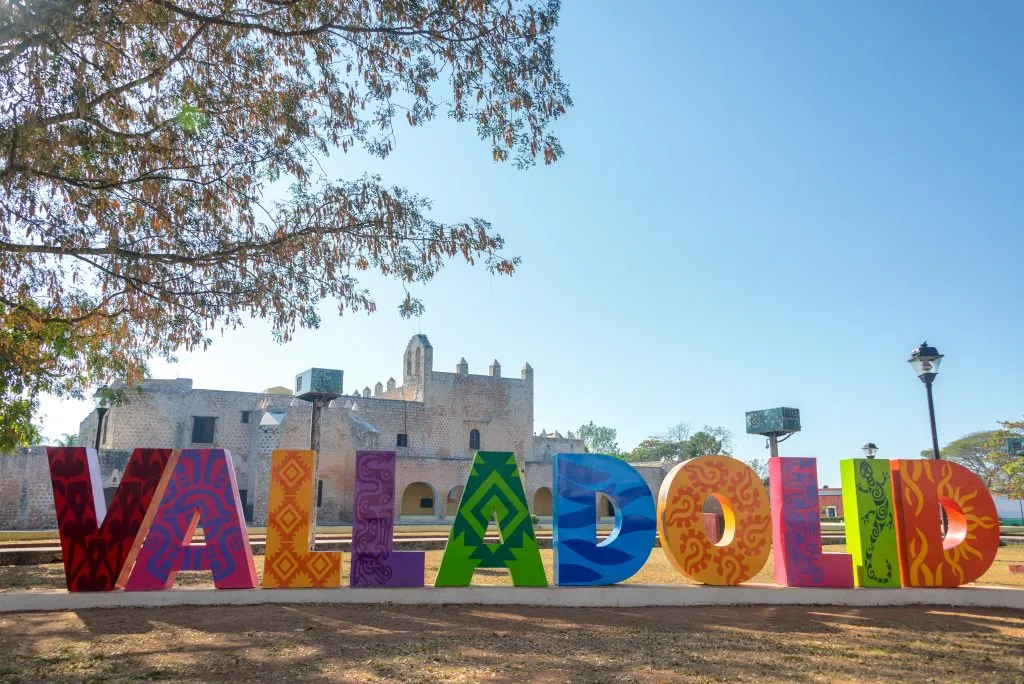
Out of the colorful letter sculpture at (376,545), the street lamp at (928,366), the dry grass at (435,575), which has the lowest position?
the dry grass at (435,575)

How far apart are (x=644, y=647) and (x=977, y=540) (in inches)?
225

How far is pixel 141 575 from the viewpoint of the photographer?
791cm

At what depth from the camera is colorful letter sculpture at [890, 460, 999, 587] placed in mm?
9148

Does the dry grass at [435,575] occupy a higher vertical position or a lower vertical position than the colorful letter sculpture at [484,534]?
lower

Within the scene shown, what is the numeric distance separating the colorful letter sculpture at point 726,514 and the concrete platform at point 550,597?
0.24 meters

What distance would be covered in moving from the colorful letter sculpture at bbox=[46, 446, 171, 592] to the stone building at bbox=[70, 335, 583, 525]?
17106 millimetres

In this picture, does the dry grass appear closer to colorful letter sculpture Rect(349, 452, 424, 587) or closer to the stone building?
colorful letter sculpture Rect(349, 452, 424, 587)

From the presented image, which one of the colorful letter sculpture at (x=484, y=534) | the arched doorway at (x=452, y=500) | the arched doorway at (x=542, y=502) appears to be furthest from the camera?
the arched doorway at (x=542, y=502)

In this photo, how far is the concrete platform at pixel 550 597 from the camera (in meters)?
7.66

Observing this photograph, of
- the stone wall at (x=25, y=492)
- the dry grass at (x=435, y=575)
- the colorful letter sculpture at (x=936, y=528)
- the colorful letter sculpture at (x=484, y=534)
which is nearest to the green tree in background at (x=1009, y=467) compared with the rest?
the dry grass at (x=435, y=575)

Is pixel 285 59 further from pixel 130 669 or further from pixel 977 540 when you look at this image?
pixel 977 540

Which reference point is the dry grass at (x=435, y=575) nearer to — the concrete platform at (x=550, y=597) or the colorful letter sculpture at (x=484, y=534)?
the concrete platform at (x=550, y=597)

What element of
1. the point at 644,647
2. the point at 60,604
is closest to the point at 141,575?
the point at 60,604

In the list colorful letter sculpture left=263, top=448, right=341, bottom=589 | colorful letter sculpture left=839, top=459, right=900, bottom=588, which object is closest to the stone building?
colorful letter sculpture left=263, top=448, right=341, bottom=589
